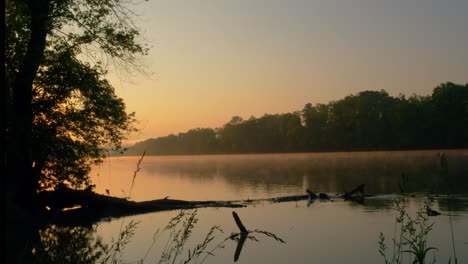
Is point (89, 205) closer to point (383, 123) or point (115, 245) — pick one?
point (115, 245)

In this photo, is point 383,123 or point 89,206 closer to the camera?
point 89,206

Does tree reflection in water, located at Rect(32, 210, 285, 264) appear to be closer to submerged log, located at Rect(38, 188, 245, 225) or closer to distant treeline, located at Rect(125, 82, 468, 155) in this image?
submerged log, located at Rect(38, 188, 245, 225)

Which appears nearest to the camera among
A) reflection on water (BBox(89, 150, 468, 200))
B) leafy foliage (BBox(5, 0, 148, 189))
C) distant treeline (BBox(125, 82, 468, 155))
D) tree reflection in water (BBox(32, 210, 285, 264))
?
tree reflection in water (BBox(32, 210, 285, 264))

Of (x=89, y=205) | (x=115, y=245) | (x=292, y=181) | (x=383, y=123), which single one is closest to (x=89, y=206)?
(x=89, y=205)

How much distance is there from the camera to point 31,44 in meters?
23.1

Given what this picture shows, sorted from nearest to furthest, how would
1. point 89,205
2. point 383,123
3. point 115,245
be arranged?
point 115,245, point 89,205, point 383,123

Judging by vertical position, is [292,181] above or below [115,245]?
above

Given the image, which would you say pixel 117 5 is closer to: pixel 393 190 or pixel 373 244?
pixel 373 244

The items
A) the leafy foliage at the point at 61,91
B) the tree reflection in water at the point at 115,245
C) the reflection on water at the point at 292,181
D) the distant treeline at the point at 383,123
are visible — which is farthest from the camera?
the distant treeline at the point at 383,123

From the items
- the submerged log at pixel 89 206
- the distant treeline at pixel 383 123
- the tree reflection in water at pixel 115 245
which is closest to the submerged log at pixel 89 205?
the submerged log at pixel 89 206

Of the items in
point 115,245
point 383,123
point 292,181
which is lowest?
point 115,245

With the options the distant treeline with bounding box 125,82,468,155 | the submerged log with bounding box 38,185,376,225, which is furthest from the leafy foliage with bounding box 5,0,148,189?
the distant treeline with bounding box 125,82,468,155

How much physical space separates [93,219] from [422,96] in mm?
141036

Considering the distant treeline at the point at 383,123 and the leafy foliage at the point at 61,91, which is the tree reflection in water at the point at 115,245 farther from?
the distant treeline at the point at 383,123
